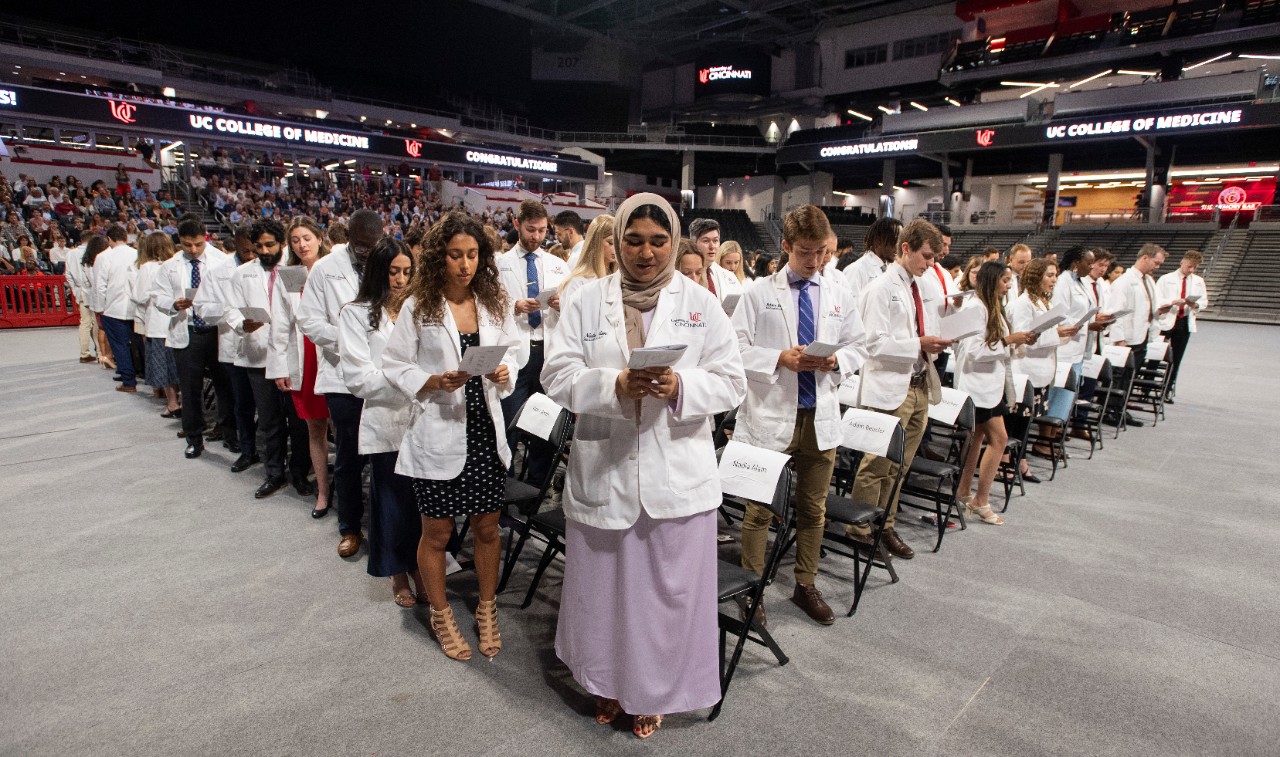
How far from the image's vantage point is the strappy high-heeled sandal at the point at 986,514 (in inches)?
174

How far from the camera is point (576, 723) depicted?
2432mm

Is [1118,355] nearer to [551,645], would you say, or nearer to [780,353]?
[780,353]

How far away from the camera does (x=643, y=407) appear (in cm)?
217

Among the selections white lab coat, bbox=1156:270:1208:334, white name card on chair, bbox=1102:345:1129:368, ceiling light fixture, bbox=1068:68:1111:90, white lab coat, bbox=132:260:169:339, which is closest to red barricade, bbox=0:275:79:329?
white lab coat, bbox=132:260:169:339

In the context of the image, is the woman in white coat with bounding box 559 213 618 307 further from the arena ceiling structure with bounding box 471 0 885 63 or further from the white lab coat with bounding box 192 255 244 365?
the arena ceiling structure with bounding box 471 0 885 63

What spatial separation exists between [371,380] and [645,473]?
138 cm

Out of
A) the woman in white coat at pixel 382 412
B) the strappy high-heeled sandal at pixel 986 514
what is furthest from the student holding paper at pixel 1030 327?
the woman in white coat at pixel 382 412

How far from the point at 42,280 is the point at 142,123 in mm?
6302

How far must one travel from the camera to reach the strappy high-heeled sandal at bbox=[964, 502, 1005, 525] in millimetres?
4414

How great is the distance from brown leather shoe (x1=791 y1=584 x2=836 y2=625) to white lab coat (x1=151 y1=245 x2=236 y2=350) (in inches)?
202

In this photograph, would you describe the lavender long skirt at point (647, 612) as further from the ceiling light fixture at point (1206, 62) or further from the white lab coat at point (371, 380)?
the ceiling light fixture at point (1206, 62)

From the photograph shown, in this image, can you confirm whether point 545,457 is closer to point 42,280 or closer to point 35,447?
point 35,447

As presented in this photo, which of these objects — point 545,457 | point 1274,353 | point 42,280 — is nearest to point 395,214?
point 42,280

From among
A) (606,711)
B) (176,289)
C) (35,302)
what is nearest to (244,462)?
(176,289)
